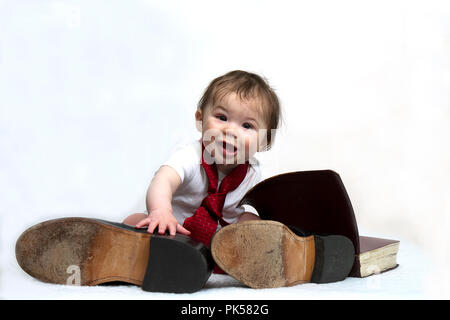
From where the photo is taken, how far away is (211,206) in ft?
4.28

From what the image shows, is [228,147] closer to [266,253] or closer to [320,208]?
[320,208]

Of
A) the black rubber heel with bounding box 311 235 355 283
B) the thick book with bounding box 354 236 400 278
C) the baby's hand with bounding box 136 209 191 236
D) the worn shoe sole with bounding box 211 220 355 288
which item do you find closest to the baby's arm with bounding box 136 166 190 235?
the baby's hand with bounding box 136 209 191 236

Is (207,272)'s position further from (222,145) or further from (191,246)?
(222,145)

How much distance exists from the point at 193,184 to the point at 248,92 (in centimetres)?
27

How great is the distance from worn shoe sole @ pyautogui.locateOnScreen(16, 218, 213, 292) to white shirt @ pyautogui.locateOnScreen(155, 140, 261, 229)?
36 cm

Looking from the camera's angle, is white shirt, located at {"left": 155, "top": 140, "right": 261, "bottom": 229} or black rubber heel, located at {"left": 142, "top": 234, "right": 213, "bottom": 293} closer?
black rubber heel, located at {"left": 142, "top": 234, "right": 213, "bottom": 293}

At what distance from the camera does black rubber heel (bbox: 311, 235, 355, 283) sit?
1.03 metres

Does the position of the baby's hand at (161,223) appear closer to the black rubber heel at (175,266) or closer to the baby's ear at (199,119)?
the black rubber heel at (175,266)

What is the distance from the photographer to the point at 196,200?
138 cm

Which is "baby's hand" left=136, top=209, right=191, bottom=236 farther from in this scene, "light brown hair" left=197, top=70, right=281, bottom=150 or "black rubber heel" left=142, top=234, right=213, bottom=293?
"light brown hair" left=197, top=70, right=281, bottom=150

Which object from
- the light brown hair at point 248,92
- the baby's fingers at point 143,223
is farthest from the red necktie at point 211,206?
the baby's fingers at point 143,223

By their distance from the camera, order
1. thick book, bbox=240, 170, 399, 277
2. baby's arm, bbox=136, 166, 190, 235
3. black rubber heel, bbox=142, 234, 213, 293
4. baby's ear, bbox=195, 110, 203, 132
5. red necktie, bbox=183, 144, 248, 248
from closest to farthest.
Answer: black rubber heel, bbox=142, 234, 213, 293, baby's arm, bbox=136, 166, 190, 235, thick book, bbox=240, 170, 399, 277, red necktie, bbox=183, 144, 248, 248, baby's ear, bbox=195, 110, 203, 132

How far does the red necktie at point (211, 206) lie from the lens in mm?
1263

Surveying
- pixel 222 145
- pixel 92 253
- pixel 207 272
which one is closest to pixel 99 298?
pixel 92 253
